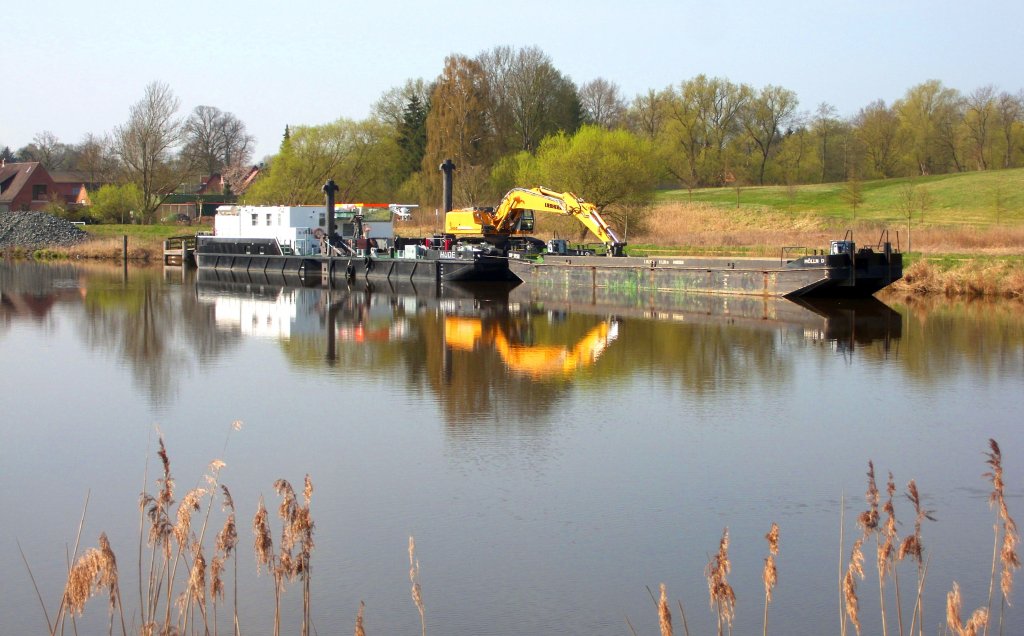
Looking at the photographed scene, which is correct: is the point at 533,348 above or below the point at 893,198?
below

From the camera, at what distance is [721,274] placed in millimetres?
31797

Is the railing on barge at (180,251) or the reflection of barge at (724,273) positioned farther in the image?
the railing on barge at (180,251)

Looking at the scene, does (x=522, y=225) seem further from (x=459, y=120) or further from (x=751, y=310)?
(x=459, y=120)

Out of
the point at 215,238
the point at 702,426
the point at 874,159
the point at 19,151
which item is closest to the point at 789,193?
the point at 874,159

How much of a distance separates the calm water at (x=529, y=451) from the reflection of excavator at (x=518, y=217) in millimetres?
9656

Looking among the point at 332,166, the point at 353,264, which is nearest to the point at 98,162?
the point at 332,166

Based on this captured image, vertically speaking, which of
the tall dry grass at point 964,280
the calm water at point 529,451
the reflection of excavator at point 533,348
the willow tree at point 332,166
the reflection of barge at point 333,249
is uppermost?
the willow tree at point 332,166

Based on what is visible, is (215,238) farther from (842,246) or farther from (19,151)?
(19,151)

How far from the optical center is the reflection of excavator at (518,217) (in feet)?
113

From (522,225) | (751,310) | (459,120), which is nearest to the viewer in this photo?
(751,310)

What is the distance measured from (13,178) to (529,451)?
270 feet

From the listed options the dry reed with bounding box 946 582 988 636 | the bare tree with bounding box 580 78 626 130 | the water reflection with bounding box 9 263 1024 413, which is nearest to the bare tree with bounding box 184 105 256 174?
the bare tree with bounding box 580 78 626 130

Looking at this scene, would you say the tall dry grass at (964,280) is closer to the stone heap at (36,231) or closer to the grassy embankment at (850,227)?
the grassy embankment at (850,227)

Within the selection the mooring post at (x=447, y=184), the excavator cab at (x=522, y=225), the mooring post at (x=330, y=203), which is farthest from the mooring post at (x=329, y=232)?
the excavator cab at (x=522, y=225)
